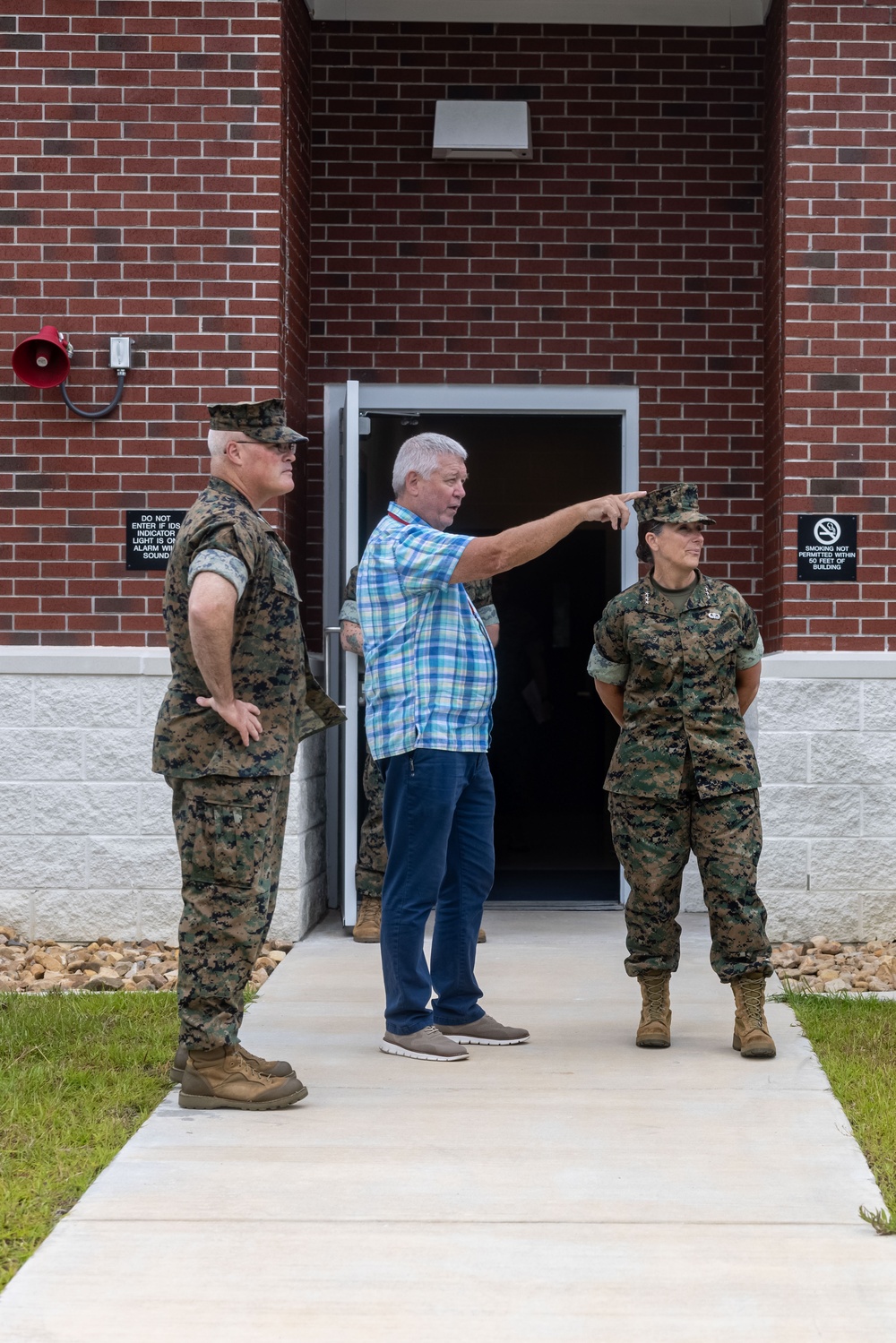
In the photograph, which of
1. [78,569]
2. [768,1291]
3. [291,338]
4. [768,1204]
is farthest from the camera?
[291,338]

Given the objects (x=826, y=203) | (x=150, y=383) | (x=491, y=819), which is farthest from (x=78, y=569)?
(x=826, y=203)

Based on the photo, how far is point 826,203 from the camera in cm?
734

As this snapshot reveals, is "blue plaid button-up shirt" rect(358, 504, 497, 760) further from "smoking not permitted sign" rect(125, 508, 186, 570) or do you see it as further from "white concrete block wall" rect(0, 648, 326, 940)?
"smoking not permitted sign" rect(125, 508, 186, 570)

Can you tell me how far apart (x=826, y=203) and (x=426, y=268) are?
2.06m

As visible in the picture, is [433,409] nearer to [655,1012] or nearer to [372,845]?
A: [372,845]

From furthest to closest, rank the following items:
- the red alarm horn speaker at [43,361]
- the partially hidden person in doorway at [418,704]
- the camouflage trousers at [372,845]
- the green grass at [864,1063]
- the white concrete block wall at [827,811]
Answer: the camouflage trousers at [372,845], the white concrete block wall at [827,811], the red alarm horn speaker at [43,361], the partially hidden person in doorway at [418,704], the green grass at [864,1063]

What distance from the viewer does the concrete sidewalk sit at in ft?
9.91

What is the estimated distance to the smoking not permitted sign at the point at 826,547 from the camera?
7.25 meters

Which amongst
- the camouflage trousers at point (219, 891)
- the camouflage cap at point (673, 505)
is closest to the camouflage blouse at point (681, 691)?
the camouflage cap at point (673, 505)

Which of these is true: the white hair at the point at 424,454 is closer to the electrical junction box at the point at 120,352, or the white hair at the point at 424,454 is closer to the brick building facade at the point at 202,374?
the brick building facade at the point at 202,374

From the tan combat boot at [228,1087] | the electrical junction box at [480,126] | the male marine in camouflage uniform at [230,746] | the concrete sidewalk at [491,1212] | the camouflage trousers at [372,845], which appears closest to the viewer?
the concrete sidewalk at [491,1212]

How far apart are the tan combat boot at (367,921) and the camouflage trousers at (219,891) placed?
288 cm

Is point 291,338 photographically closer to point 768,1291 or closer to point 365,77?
point 365,77

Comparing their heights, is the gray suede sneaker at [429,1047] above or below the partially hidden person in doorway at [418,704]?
below
